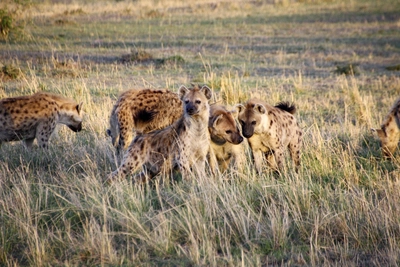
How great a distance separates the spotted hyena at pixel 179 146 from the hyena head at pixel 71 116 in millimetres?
2126

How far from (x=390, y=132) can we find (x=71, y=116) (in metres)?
4.18

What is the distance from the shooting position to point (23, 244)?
4641 mm

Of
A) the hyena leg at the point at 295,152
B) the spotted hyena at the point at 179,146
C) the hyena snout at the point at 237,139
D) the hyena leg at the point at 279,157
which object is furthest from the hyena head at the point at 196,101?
the hyena leg at the point at 295,152

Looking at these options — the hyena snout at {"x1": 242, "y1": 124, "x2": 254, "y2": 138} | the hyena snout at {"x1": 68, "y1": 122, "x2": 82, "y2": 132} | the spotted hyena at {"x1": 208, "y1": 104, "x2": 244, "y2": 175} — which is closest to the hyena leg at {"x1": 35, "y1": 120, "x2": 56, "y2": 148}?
the hyena snout at {"x1": 68, "y1": 122, "x2": 82, "y2": 132}

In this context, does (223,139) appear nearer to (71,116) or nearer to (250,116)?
(250,116)

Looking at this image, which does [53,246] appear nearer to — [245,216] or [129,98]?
[245,216]

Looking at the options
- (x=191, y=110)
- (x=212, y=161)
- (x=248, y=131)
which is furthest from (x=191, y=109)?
(x=212, y=161)

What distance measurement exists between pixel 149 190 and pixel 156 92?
2002 millimetres

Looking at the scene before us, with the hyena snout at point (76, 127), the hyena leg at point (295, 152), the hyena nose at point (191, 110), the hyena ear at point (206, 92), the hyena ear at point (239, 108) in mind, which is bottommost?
the hyena snout at point (76, 127)

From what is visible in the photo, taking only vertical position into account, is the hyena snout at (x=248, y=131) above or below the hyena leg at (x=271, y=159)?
above

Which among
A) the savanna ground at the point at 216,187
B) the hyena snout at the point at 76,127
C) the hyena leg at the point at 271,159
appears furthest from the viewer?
the hyena snout at the point at 76,127

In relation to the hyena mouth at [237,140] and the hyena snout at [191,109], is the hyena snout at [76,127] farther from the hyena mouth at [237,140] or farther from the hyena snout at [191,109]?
the hyena mouth at [237,140]

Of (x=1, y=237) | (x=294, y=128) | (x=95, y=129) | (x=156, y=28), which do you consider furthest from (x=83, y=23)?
(x=1, y=237)

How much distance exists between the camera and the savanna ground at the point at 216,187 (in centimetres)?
448
